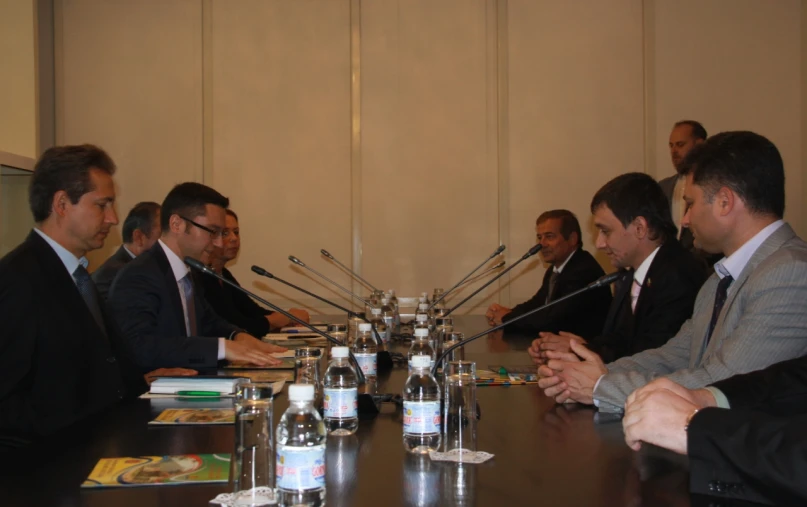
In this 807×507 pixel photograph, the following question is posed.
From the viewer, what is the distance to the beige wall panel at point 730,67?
654 centimetres

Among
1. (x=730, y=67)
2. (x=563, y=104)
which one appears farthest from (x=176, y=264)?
(x=730, y=67)

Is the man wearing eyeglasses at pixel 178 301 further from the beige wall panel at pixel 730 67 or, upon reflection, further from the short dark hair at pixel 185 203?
the beige wall panel at pixel 730 67

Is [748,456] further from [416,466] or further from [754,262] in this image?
[754,262]

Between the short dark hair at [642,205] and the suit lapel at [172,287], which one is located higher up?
the short dark hair at [642,205]

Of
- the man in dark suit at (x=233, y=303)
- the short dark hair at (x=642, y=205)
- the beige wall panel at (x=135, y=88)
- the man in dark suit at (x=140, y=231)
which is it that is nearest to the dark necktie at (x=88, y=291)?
the man in dark suit at (x=233, y=303)

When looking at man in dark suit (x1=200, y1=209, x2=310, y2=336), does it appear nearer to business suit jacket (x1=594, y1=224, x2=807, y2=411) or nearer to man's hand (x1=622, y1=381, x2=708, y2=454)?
business suit jacket (x1=594, y1=224, x2=807, y2=411)

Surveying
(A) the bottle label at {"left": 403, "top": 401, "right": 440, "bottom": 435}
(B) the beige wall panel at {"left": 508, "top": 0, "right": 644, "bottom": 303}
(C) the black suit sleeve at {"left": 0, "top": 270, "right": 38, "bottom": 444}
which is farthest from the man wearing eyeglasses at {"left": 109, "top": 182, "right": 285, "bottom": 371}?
(B) the beige wall panel at {"left": 508, "top": 0, "right": 644, "bottom": 303}

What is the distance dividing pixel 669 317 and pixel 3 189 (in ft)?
13.6

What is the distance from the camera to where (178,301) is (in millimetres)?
3137

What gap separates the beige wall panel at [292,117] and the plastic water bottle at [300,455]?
529cm

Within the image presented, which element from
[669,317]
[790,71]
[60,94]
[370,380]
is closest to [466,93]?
[790,71]

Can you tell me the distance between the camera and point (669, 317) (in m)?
2.87

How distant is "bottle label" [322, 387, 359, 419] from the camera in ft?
5.76

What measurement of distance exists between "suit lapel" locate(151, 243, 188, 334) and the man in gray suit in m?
1.58
